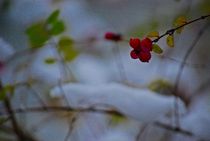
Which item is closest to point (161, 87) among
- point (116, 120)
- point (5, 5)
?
point (116, 120)

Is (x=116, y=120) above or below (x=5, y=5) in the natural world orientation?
below

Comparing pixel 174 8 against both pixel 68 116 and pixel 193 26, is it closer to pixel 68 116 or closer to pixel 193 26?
pixel 193 26

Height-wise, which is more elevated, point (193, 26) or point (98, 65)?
point (193, 26)

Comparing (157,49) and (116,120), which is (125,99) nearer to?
(116,120)

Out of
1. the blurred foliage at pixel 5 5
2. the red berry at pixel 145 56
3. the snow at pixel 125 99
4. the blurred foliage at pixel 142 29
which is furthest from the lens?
the blurred foliage at pixel 5 5

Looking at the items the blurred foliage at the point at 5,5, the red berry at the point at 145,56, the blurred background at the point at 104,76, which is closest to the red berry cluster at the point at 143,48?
the red berry at the point at 145,56

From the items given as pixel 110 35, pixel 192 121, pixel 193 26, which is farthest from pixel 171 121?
pixel 193 26

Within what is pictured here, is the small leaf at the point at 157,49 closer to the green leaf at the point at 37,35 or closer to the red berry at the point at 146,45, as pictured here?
the red berry at the point at 146,45

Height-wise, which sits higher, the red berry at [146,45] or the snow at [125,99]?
the red berry at [146,45]
